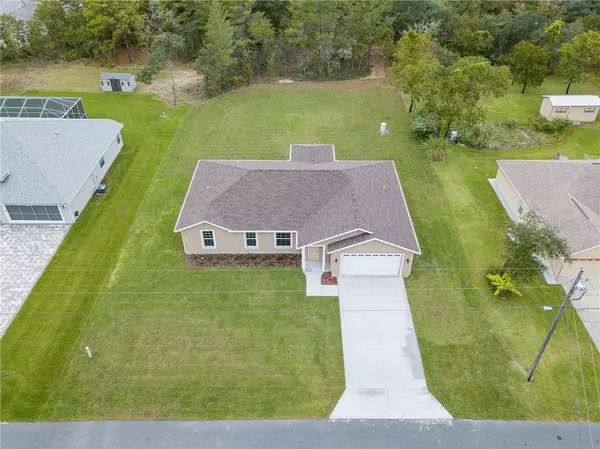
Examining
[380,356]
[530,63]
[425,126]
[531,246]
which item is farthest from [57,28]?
[531,246]

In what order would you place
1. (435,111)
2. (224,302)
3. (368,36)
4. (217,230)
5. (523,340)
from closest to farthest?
(523,340), (224,302), (217,230), (435,111), (368,36)

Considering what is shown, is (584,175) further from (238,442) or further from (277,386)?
(238,442)

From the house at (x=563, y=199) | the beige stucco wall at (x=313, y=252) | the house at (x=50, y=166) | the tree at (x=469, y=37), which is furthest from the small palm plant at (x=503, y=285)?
the tree at (x=469, y=37)

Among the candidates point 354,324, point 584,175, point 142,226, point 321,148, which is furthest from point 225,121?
point 584,175

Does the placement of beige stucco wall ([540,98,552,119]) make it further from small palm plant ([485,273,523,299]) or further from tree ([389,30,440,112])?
small palm plant ([485,273,523,299])

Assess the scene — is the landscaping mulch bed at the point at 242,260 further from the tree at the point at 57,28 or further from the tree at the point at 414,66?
the tree at the point at 57,28

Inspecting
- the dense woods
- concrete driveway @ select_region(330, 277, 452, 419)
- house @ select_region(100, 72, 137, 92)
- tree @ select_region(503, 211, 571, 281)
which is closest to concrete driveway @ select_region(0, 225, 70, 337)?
concrete driveway @ select_region(330, 277, 452, 419)

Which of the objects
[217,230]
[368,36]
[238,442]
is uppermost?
[368,36]

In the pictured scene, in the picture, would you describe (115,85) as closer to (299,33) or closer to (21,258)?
(299,33)
